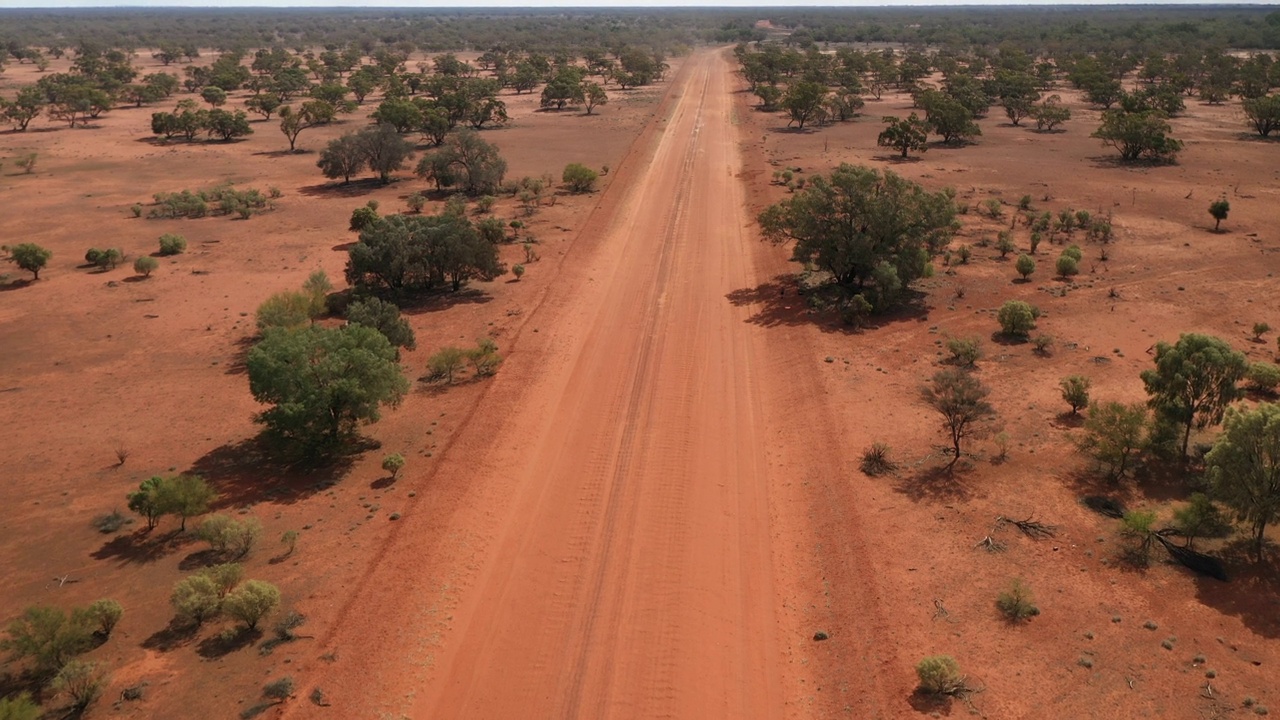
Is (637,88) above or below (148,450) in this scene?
above

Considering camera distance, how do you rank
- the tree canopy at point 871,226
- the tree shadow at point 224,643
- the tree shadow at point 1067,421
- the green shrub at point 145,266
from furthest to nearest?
1. the green shrub at point 145,266
2. the tree canopy at point 871,226
3. the tree shadow at point 1067,421
4. the tree shadow at point 224,643

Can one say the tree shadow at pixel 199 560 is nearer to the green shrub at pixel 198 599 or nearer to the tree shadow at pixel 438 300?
the green shrub at pixel 198 599

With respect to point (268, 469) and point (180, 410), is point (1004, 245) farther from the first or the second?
point (180, 410)

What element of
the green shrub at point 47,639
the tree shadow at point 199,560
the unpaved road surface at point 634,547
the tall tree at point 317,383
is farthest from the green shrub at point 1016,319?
the green shrub at point 47,639

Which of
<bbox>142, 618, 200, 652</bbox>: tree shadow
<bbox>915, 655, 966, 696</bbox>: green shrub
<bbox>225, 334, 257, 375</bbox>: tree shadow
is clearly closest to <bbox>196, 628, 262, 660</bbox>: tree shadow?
<bbox>142, 618, 200, 652</bbox>: tree shadow

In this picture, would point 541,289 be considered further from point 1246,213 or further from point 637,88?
point 637,88

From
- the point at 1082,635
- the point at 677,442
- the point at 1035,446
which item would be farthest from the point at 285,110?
the point at 1082,635
